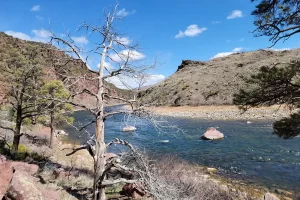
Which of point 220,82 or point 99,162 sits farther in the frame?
point 220,82

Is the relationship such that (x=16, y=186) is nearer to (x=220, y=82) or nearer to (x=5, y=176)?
(x=5, y=176)

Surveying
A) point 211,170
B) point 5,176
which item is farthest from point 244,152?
point 5,176

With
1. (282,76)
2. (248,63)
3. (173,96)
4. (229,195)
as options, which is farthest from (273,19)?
(248,63)

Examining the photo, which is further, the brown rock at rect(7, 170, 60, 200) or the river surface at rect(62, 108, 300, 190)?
the river surface at rect(62, 108, 300, 190)

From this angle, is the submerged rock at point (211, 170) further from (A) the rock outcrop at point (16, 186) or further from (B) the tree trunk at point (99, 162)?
(A) the rock outcrop at point (16, 186)

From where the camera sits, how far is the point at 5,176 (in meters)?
5.79

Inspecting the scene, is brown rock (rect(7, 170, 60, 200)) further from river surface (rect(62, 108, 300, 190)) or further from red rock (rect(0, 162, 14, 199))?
river surface (rect(62, 108, 300, 190))

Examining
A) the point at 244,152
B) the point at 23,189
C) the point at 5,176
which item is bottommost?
the point at 244,152

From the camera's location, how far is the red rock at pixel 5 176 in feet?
18.6

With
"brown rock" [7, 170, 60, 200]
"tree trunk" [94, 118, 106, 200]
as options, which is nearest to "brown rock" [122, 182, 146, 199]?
"tree trunk" [94, 118, 106, 200]

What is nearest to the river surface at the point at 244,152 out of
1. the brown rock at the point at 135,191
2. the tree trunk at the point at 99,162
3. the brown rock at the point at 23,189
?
the brown rock at the point at 135,191

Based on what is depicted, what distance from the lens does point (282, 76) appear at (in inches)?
380

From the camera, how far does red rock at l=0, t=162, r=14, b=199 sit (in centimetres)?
566

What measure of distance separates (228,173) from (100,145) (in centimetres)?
1084
